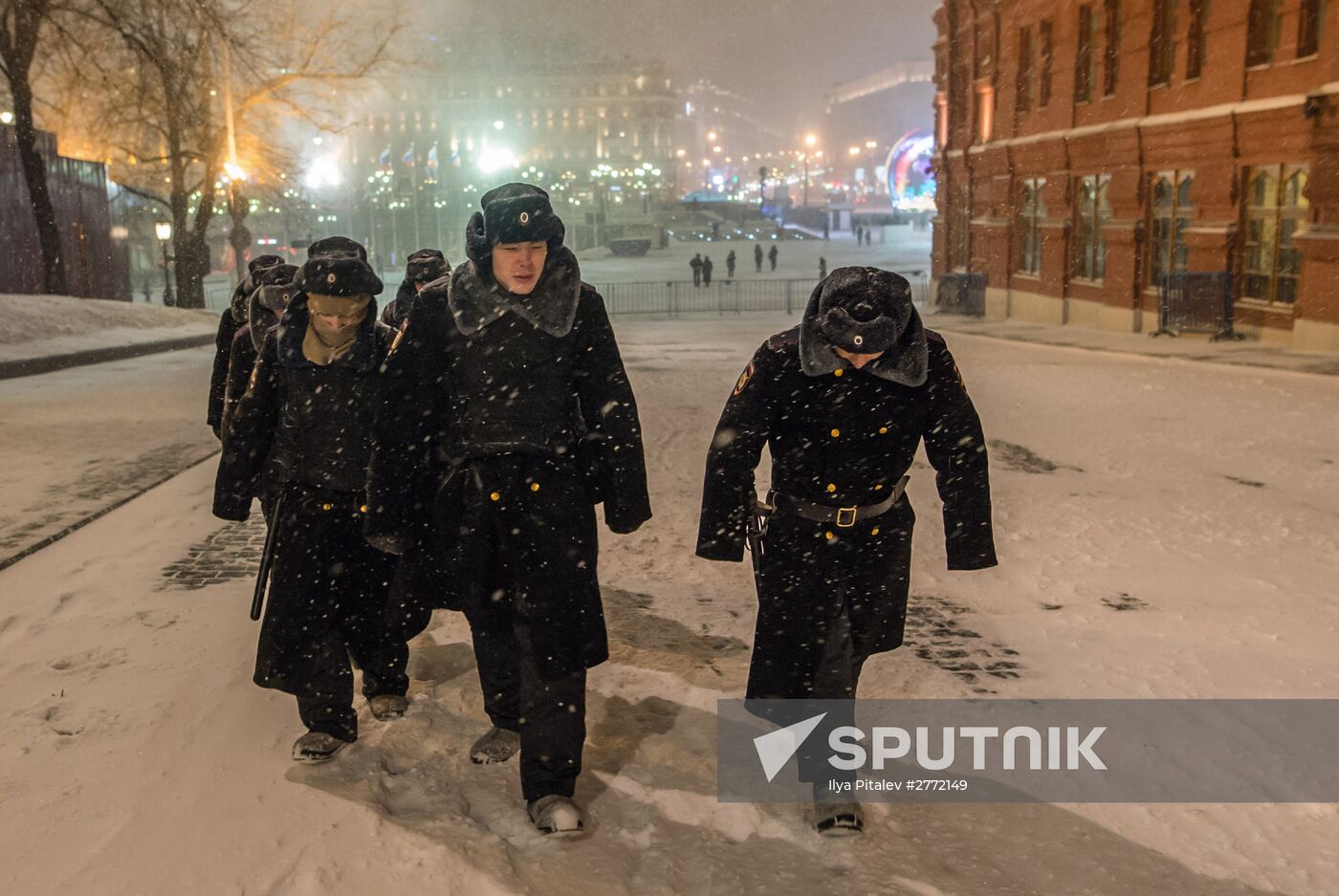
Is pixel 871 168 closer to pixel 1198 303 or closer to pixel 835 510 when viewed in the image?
pixel 1198 303

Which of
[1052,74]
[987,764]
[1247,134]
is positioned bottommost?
[987,764]

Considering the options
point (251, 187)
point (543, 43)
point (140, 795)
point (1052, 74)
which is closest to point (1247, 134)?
point (1052, 74)

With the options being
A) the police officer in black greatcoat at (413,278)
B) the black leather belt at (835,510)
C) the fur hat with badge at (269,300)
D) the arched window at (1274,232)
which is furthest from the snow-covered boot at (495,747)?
the arched window at (1274,232)

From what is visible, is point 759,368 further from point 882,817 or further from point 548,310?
point 882,817

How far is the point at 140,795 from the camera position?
4180 mm

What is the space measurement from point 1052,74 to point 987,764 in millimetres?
27072

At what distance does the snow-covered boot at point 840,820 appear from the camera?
3.88 meters

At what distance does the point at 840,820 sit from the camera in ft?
12.8

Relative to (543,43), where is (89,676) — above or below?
below

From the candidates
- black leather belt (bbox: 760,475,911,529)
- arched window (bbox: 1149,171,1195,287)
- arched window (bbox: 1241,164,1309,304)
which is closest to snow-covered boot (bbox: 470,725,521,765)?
black leather belt (bbox: 760,475,911,529)

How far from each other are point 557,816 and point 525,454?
116 centimetres

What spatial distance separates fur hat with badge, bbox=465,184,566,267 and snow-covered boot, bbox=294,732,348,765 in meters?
1.85

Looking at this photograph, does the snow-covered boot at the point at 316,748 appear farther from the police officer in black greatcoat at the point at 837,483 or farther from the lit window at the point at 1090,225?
the lit window at the point at 1090,225

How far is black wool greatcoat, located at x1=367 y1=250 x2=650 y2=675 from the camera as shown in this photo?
13.1 ft
